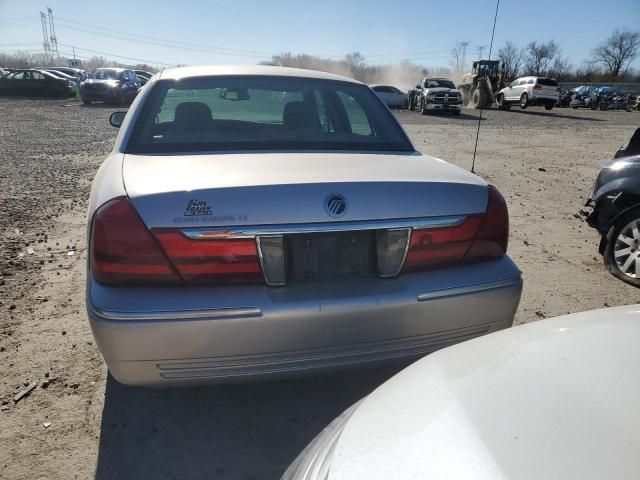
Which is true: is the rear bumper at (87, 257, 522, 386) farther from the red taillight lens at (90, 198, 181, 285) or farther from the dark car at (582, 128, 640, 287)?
the dark car at (582, 128, 640, 287)

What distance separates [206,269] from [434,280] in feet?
3.15

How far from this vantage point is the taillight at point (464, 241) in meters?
2.08

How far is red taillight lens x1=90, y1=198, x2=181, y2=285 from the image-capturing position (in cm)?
185

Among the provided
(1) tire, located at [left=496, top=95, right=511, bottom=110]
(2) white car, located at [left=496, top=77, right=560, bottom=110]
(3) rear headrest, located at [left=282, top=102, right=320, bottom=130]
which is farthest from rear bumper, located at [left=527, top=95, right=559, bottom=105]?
(3) rear headrest, located at [left=282, top=102, right=320, bottom=130]

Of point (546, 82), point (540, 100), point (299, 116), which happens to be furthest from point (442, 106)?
point (299, 116)

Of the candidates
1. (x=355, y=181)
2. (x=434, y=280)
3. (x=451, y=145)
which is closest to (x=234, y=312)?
(x=355, y=181)

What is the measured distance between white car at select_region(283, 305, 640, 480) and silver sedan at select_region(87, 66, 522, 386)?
1.87 feet

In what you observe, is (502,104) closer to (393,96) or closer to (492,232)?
(393,96)

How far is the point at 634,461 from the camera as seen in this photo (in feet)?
2.91

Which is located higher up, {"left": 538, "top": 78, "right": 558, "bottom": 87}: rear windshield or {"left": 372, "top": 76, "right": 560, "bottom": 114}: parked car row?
{"left": 538, "top": 78, "right": 558, "bottom": 87}: rear windshield

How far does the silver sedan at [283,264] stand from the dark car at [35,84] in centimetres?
3288

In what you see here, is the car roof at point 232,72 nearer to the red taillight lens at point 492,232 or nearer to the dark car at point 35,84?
the red taillight lens at point 492,232

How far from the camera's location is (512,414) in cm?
106

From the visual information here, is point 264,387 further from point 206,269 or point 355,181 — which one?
point 355,181
